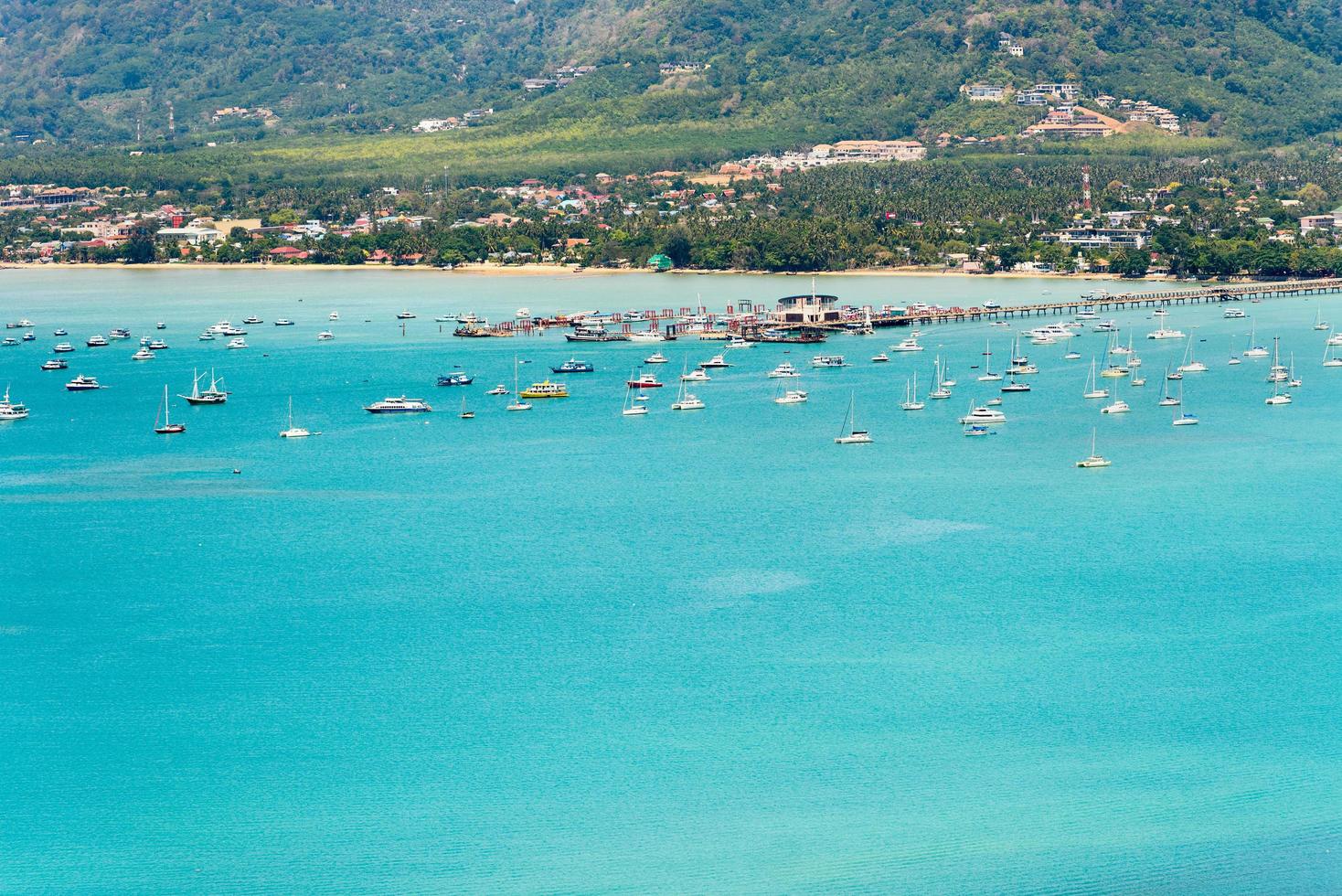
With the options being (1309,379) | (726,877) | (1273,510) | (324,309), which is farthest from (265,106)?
(726,877)

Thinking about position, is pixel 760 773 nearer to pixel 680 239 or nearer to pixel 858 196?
pixel 680 239

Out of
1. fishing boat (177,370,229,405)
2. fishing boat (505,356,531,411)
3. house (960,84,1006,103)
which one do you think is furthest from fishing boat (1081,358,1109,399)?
house (960,84,1006,103)

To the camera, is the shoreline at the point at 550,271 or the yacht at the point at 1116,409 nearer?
the yacht at the point at 1116,409

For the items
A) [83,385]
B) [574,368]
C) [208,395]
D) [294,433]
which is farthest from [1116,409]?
[83,385]

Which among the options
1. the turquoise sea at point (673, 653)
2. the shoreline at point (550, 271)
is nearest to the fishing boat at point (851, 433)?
the turquoise sea at point (673, 653)

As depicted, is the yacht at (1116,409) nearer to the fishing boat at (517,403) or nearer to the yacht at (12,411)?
the fishing boat at (517,403)

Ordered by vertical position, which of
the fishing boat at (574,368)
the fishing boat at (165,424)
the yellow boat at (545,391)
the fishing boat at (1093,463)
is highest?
the fishing boat at (574,368)
